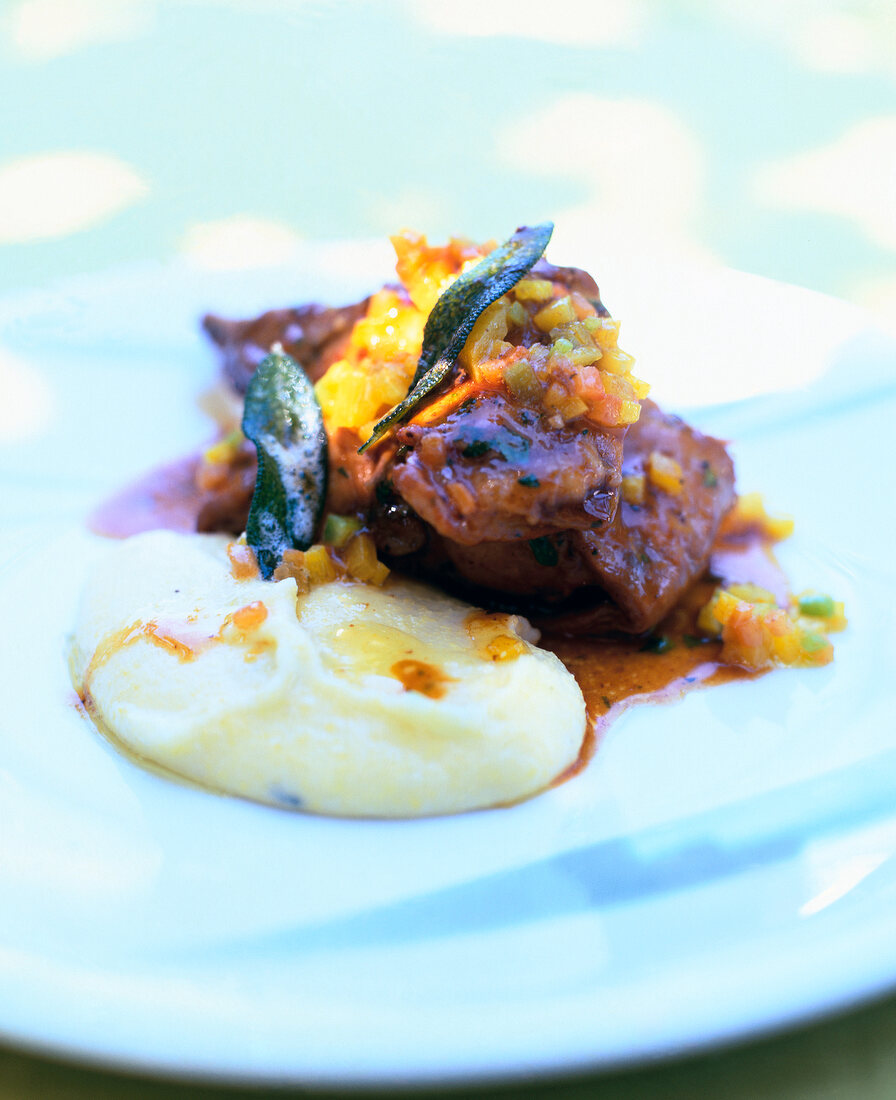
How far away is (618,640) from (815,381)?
2604 millimetres

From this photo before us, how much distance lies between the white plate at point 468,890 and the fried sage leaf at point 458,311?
1.61 m

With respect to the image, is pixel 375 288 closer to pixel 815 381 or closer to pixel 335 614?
pixel 815 381

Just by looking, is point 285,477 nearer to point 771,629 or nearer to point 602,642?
point 602,642

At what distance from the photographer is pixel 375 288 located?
24.4 ft

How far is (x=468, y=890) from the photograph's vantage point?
3.23 m

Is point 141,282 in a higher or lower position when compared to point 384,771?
higher

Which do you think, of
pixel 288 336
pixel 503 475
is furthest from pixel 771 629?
pixel 288 336

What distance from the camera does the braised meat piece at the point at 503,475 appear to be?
4.10 meters

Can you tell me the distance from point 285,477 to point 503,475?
4.09 ft

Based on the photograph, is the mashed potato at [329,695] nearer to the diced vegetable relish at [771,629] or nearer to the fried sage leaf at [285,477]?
the fried sage leaf at [285,477]

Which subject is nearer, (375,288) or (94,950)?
(94,950)

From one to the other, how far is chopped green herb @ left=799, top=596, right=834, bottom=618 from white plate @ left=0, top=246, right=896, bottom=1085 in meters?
0.13

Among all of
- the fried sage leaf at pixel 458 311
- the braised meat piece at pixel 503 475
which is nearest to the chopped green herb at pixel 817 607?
the braised meat piece at pixel 503 475

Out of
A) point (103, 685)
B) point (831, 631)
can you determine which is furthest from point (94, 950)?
point (831, 631)
